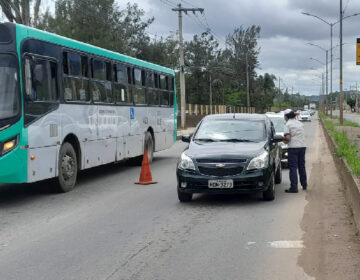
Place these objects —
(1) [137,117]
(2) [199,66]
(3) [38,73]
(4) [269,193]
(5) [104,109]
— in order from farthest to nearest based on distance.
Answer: (2) [199,66], (1) [137,117], (5) [104,109], (3) [38,73], (4) [269,193]

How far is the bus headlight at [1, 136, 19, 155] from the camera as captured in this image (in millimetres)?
9891

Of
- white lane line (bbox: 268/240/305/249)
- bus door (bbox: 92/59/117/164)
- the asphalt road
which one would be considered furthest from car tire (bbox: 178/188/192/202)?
bus door (bbox: 92/59/117/164)

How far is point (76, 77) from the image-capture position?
1262 cm

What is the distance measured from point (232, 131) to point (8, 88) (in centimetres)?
420

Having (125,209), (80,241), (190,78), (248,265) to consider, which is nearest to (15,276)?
(80,241)

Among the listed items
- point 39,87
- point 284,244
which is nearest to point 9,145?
point 39,87

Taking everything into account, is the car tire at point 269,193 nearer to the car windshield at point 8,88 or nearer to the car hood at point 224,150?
the car hood at point 224,150

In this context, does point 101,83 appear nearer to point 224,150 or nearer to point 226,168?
point 224,150

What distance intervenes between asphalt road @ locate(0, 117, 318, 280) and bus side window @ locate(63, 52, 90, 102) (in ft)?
6.64

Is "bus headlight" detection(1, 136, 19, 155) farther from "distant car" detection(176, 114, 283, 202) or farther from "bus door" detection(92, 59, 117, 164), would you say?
"bus door" detection(92, 59, 117, 164)

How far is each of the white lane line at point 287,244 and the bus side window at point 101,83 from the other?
746 cm

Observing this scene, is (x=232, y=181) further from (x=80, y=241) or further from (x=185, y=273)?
(x=185, y=273)

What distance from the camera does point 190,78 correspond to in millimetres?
89250

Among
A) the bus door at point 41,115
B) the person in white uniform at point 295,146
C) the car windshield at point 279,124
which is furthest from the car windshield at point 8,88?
the car windshield at point 279,124
